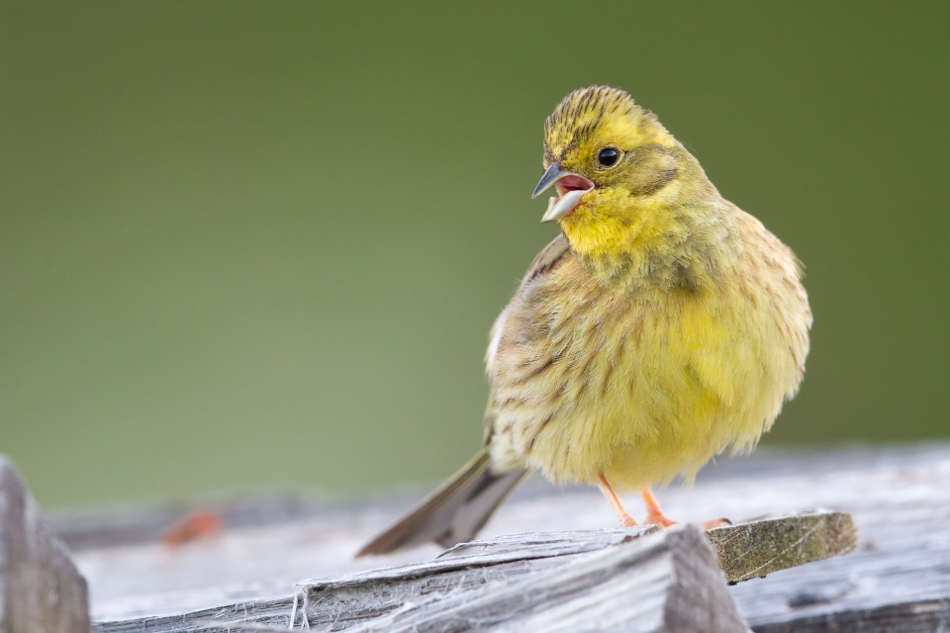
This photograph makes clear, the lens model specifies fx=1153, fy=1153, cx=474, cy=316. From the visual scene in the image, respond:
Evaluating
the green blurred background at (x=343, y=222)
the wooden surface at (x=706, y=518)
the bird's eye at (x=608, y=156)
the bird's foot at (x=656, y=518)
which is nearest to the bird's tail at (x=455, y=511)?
the wooden surface at (x=706, y=518)

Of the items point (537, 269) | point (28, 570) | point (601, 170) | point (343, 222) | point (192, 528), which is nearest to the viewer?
point (28, 570)

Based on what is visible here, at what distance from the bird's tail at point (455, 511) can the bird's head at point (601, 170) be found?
3.16 ft

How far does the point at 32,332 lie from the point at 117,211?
91cm

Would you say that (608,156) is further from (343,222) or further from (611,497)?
(343,222)

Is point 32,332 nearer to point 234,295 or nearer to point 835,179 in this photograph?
point 234,295

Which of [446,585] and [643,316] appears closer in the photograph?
[446,585]

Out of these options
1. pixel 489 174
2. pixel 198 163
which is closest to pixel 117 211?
pixel 198 163

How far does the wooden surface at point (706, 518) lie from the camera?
7.25 ft

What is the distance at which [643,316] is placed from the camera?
279cm

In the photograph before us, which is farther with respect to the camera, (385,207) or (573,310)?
(385,207)

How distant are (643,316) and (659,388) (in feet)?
0.58

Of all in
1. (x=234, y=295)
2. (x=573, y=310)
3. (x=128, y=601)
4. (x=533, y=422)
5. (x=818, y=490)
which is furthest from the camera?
(x=234, y=295)

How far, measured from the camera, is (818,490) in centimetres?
348

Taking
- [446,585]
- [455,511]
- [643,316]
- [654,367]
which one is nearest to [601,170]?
[643,316]
